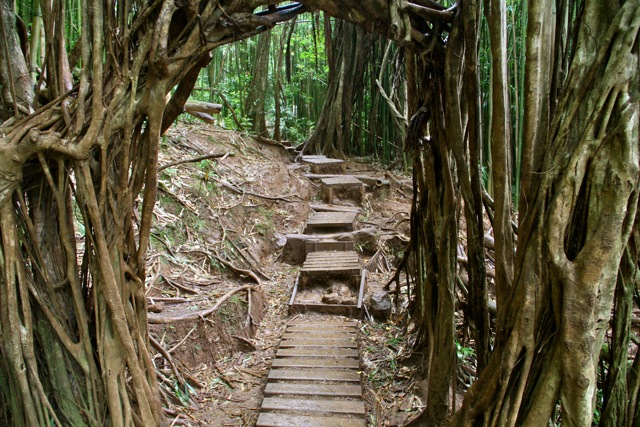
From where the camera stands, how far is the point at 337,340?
325 cm

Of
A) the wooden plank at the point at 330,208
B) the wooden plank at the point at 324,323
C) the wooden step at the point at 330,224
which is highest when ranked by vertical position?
the wooden plank at the point at 330,208

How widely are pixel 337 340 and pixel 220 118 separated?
18.4 feet

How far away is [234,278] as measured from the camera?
396cm

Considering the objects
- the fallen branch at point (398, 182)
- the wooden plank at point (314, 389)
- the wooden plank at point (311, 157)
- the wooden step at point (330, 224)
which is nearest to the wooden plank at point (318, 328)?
the wooden plank at point (314, 389)

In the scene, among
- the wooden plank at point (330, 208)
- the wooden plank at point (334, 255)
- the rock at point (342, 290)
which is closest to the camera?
the rock at point (342, 290)

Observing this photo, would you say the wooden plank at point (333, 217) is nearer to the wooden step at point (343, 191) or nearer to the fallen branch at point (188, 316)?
the wooden step at point (343, 191)

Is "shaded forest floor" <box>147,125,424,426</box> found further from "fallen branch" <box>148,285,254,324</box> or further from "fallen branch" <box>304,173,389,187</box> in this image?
"fallen branch" <box>304,173,389,187</box>

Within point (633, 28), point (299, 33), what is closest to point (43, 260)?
point (633, 28)

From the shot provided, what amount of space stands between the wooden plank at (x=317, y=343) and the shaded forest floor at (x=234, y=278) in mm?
133

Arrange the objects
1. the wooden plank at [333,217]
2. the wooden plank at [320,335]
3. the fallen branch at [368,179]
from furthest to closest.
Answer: the fallen branch at [368,179]
the wooden plank at [333,217]
the wooden plank at [320,335]

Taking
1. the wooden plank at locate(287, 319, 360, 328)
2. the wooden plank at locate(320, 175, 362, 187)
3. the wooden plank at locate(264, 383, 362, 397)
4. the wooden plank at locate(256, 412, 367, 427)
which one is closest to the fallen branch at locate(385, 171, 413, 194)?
the wooden plank at locate(320, 175, 362, 187)

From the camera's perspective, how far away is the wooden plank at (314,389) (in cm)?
261

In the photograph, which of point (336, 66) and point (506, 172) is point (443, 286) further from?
point (336, 66)

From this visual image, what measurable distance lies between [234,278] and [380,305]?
1322 millimetres
